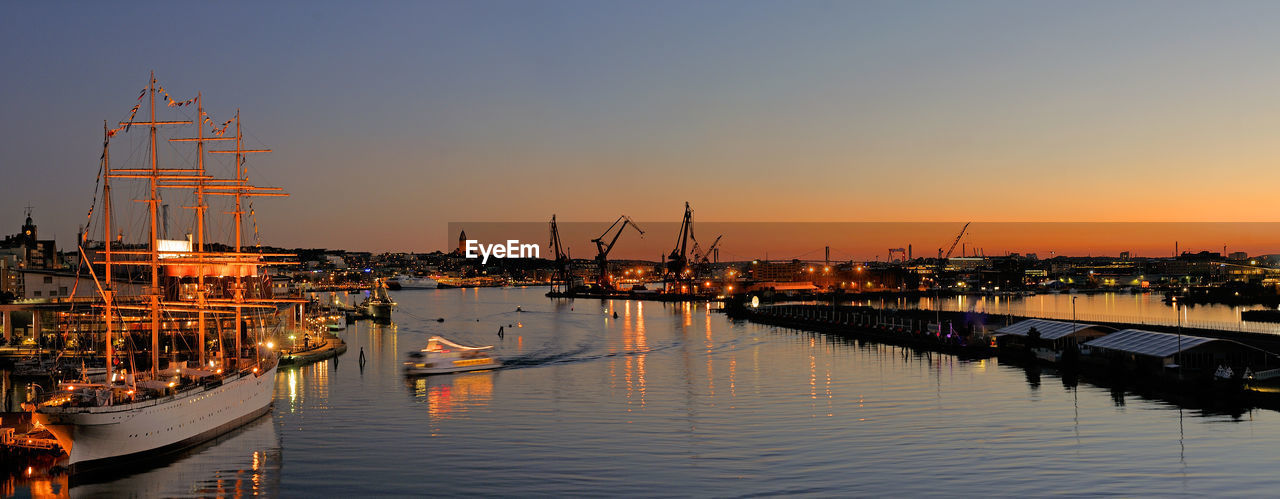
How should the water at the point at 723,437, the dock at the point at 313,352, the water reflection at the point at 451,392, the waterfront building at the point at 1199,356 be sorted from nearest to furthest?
the water at the point at 723,437 → the water reflection at the point at 451,392 → the waterfront building at the point at 1199,356 → the dock at the point at 313,352

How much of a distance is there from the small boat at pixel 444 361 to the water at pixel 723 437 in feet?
6.12

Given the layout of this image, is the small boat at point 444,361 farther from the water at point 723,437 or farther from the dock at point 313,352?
the dock at point 313,352

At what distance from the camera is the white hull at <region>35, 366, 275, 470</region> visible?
2630 centimetres

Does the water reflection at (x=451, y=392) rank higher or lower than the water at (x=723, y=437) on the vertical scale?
higher

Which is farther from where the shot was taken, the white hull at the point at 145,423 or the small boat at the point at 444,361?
the small boat at the point at 444,361

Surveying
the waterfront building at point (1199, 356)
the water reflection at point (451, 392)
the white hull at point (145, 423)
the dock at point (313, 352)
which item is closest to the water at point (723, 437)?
the water reflection at point (451, 392)

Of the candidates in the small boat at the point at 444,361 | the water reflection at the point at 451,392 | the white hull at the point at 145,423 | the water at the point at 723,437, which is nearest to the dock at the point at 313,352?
the water at the point at 723,437

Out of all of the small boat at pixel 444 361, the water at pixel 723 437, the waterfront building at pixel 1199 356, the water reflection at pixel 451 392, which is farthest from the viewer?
the small boat at pixel 444 361

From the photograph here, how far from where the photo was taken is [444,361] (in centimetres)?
5444

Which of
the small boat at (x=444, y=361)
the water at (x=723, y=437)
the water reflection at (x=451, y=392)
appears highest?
the small boat at (x=444, y=361)

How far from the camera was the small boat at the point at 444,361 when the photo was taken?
175 ft

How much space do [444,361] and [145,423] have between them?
1049 inches

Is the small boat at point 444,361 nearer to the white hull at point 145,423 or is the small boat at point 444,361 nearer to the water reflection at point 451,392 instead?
the water reflection at point 451,392

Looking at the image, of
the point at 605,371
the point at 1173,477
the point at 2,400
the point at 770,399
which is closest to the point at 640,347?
the point at 605,371
